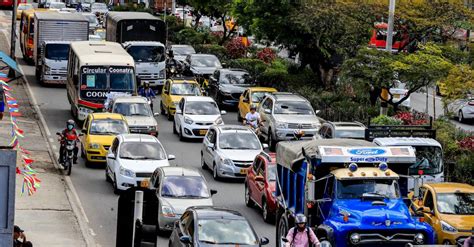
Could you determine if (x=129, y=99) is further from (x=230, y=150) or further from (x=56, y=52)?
(x=56, y=52)

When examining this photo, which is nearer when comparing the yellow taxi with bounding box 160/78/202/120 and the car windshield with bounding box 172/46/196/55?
the yellow taxi with bounding box 160/78/202/120

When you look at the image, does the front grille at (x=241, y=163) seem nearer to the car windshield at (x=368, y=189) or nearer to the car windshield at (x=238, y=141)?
the car windshield at (x=238, y=141)

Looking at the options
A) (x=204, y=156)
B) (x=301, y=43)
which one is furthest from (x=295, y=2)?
(x=204, y=156)

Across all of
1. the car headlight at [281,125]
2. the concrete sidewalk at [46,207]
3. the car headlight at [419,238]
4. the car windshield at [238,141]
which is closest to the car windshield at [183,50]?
the concrete sidewalk at [46,207]

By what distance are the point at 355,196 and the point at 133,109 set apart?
18.7 metres

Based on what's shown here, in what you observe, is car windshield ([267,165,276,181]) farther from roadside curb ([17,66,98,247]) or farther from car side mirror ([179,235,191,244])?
car side mirror ([179,235,191,244])

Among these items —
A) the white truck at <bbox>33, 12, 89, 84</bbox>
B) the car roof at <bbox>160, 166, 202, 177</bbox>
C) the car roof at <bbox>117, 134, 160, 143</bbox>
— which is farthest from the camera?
the white truck at <bbox>33, 12, 89, 84</bbox>

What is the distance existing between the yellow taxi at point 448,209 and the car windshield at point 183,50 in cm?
3634

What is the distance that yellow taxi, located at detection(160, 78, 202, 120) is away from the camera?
45844 mm

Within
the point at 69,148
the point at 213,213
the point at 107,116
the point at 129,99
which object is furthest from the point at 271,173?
the point at 129,99

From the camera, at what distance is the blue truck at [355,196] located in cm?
2206

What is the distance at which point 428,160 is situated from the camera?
98.5 feet

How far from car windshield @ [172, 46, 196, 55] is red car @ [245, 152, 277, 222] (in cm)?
3129

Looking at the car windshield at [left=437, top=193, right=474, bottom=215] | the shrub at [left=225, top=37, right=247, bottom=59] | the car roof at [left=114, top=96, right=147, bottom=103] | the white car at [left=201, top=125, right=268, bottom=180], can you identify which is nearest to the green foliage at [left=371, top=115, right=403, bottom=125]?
the white car at [left=201, top=125, right=268, bottom=180]
